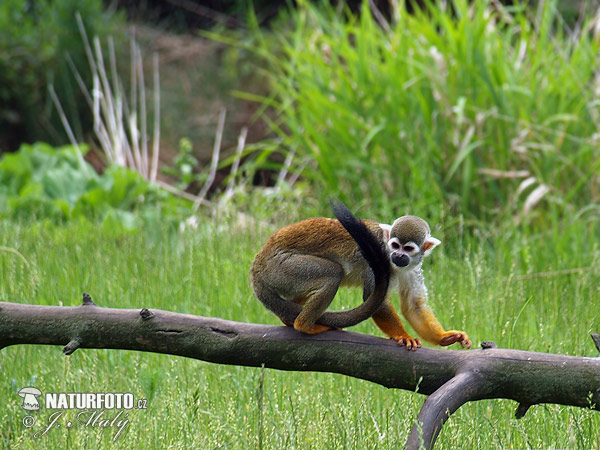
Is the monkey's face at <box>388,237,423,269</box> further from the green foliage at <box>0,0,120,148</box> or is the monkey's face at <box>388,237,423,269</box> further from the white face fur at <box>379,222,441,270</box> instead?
the green foliage at <box>0,0,120,148</box>

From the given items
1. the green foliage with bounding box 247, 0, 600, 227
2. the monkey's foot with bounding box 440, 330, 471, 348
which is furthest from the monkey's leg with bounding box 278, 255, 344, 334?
the green foliage with bounding box 247, 0, 600, 227

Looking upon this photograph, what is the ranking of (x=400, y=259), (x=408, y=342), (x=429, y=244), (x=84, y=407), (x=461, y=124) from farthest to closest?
(x=461, y=124) → (x=84, y=407) → (x=429, y=244) → (x=400, y=259) → (x=408, y=342)

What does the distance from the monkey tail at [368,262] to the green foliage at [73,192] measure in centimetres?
336

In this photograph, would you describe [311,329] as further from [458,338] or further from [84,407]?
[84,407]

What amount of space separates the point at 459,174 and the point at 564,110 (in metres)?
0.85

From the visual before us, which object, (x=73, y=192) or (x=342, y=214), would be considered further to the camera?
(x=73, y=192)

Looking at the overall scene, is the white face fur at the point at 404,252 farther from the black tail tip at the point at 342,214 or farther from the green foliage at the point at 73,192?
the green foliage at the point at 73,192

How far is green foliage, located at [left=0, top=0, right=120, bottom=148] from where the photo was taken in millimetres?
8383

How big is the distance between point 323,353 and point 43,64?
737cm

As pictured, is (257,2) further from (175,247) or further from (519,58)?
(175,247)

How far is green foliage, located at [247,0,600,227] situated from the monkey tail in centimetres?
269

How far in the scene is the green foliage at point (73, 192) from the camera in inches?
226

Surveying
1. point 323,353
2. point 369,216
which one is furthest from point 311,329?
point 369,216

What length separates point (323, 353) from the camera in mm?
2105
